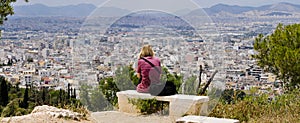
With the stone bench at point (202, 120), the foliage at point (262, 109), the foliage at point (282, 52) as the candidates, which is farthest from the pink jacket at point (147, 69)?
the foliage at point (282, 52)

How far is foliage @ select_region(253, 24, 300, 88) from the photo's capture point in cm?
1411

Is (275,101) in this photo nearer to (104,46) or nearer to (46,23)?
(104,46)

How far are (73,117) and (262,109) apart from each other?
3125mm

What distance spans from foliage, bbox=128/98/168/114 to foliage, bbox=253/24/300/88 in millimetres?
6957

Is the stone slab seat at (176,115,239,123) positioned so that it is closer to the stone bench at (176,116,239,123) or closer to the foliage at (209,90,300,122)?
the stone bench at (176,116,239,123)

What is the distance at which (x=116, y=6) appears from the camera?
712cm

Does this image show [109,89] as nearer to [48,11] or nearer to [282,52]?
[282,52]

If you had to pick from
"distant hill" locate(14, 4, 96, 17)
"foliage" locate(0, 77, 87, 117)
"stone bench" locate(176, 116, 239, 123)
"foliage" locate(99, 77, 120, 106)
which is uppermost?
"distant hill" locate(14, 4, 96, 17)

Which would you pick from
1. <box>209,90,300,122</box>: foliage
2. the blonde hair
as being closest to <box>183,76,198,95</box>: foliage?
<box>209,90,300,122</box>: foliage

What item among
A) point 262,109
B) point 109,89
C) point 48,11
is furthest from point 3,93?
point 262,109

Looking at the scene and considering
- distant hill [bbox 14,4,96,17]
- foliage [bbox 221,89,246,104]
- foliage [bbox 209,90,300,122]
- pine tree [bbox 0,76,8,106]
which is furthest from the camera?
pine tree [bbox 0,76,8,106]

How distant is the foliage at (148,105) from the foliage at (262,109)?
0.91 meters

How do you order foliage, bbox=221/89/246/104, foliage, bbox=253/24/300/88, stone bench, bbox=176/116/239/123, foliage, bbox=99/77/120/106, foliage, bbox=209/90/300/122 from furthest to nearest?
1. foliage, bbox=253/24/300/88
2. foliage, bbox=221/89/246/104
3. foliage, bbox=99/77/120/106
4. foliage, bbox=209/90/300/122
5. stone bench, bbox=176/116/239/123

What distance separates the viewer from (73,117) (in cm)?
689
